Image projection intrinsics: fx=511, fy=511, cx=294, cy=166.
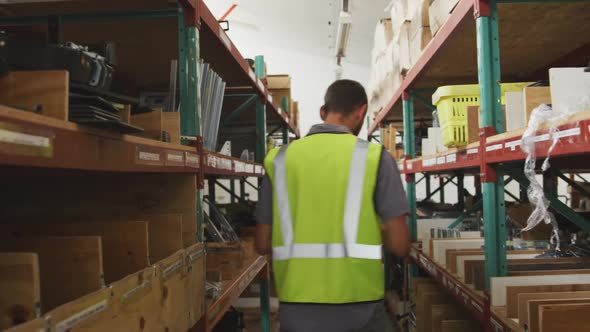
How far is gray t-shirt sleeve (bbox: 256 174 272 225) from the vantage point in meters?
2.19

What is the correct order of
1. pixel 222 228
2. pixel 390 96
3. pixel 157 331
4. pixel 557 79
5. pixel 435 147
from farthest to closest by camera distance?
pixel 390 96 < pixel 222 228 < pixel 435 147 < pixel 557 79 < pixel 157 331

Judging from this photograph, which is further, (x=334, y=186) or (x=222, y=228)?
(x=222, y=228)

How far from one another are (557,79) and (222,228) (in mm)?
2856

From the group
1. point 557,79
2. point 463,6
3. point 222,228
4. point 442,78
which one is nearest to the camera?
point 557,79

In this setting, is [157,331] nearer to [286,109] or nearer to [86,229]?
[86,229]

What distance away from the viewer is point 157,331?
162 centimetres

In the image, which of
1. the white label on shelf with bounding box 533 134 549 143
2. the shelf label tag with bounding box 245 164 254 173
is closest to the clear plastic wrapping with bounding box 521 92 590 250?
the white label on shelf with bounding box 533 134 549 143

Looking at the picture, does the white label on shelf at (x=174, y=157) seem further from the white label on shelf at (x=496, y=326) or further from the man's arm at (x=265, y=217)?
the white label on shelf at (x=496, y=326)

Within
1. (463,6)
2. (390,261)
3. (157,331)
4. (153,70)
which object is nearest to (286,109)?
(390,261)

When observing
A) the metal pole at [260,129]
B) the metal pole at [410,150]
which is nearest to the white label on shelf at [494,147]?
the metal pole at [410,150]

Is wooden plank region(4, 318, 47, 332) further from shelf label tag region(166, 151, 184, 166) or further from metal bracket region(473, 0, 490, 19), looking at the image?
metal bracket region(473, 0, 490, 19)

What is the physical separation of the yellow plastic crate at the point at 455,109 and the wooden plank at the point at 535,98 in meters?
0.84

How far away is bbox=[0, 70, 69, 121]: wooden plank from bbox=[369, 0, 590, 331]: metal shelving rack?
1.48 metres

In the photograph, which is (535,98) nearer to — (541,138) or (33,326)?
(541,138)
